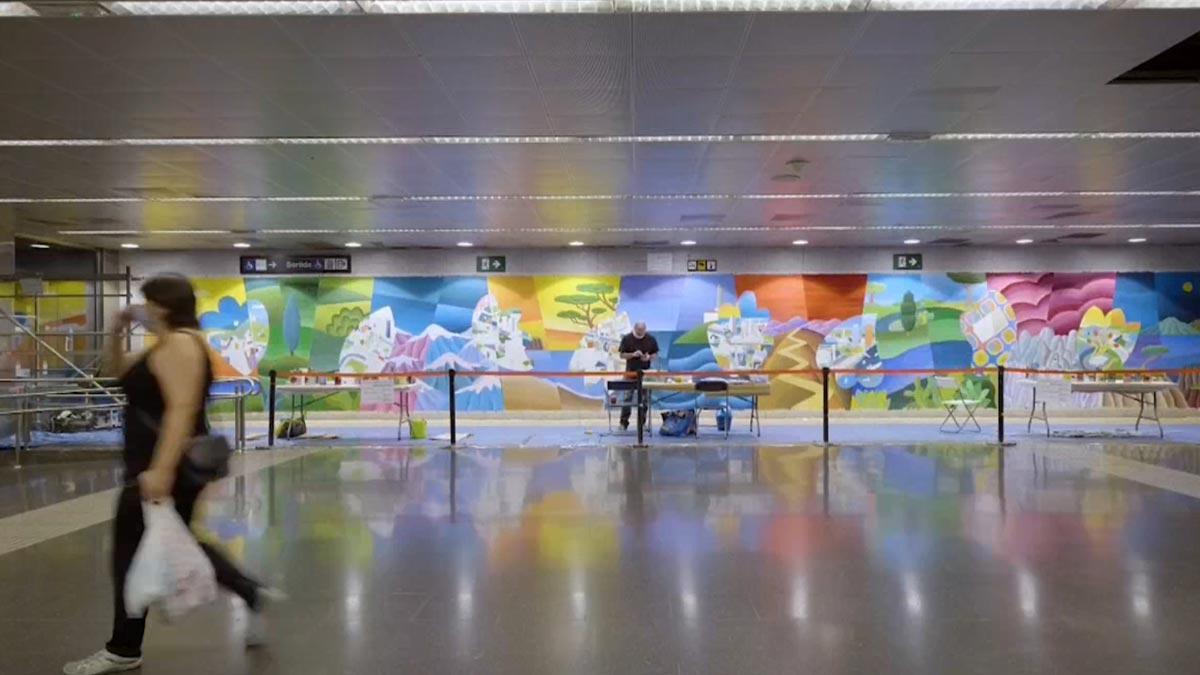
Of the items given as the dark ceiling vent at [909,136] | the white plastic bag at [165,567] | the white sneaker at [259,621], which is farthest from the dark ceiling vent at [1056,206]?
the white plastic bag at [165,567]

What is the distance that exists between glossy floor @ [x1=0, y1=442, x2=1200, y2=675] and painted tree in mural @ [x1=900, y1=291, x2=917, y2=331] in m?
8.14

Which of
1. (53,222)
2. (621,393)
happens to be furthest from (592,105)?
(53,222)

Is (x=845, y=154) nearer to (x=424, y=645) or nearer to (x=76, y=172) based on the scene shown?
(x=424, y=645)

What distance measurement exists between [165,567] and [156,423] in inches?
22.3

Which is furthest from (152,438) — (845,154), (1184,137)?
(1184,137)

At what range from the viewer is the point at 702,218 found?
12.4 metres

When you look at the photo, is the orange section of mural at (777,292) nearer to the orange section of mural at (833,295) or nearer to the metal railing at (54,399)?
the orange section of mural at (833,295)

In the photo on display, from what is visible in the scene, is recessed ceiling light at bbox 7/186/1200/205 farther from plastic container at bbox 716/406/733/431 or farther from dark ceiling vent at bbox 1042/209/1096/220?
plastic container at bbox 716/406/733/431

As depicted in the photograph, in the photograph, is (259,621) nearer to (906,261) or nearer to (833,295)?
(833,295)

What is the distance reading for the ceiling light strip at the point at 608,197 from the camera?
10.4 meters

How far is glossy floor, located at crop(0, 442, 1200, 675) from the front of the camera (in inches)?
140

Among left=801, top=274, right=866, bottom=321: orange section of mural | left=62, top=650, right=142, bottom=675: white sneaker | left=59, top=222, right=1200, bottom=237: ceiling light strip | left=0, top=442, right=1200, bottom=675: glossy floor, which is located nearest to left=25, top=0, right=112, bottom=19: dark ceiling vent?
left=0, top=442, right=1200, bottom=675: glossy floor

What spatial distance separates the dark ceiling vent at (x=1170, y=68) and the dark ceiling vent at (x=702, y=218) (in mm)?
6433

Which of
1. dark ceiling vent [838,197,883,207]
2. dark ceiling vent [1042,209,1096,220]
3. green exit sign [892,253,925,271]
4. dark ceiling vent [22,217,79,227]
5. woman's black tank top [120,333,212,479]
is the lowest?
woman's black tank top [120,333,212,479]
